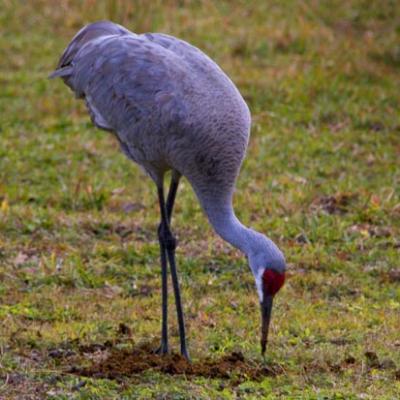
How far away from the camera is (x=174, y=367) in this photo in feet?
18.9

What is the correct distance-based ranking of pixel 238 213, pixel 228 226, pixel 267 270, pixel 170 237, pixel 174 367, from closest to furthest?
1. pixel 267 270
2. pixel 174 367
3. pixel 228 226
4. pixel 170 237
5. pixel 238 213

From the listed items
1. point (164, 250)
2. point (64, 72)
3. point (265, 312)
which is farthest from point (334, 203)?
point (265, 312)

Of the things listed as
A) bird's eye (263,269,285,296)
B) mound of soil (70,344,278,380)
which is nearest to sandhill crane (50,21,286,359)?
bird's eye (263,269,285,296)

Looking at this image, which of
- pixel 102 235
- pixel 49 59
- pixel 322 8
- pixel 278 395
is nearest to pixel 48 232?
pixel 102 235

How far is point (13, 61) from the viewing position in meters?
11.9

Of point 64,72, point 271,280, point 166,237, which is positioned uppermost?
point 64,72

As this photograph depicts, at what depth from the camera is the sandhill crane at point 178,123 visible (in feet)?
19.2

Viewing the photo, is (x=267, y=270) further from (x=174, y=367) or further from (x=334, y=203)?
(x=334, y=203)

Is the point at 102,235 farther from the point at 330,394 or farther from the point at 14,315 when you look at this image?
the point at 330,394

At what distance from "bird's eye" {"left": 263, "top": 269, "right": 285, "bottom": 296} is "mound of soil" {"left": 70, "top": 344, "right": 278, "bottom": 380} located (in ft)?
1.66

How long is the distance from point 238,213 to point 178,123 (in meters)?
2.56

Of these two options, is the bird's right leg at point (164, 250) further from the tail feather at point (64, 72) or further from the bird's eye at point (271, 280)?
the tail feather at point (64, 72)

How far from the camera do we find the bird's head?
5410 mm

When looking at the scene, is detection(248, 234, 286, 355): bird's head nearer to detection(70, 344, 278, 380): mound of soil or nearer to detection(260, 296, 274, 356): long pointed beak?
detection(260, 296, 274, 356): long pointed beak
